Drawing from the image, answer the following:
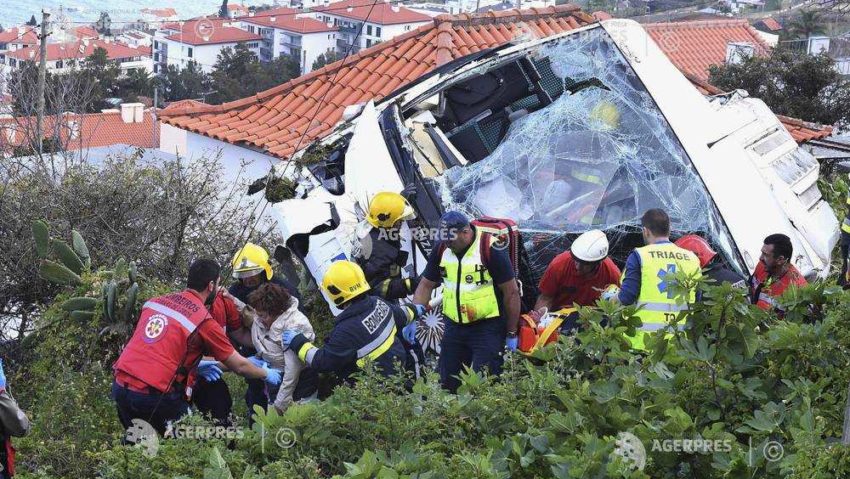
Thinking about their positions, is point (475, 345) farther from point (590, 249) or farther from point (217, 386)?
point (217, 386)

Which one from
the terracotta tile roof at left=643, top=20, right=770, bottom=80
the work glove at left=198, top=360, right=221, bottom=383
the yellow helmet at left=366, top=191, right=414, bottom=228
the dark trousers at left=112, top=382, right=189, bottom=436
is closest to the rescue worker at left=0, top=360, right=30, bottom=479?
the dark trousers at left=112, top=382, right=189, bottom=436

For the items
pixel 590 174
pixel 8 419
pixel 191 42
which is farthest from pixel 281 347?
pixel 191 42

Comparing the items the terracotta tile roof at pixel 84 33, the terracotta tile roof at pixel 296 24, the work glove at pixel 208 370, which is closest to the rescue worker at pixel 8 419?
the work glove at pixel 208 370

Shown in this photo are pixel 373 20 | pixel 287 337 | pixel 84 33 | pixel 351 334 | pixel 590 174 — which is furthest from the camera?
pixel 373 20

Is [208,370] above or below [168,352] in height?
below

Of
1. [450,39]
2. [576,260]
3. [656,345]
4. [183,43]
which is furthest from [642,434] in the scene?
[183,43]

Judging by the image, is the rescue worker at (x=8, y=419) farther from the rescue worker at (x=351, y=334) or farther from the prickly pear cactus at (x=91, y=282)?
the prickly pear cactus at (x=91, y=282)

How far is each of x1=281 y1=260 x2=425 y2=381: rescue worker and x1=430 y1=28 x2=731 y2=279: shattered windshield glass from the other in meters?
1.94

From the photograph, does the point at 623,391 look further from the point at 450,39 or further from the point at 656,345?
the point at 450,39

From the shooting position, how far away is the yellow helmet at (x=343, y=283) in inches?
221

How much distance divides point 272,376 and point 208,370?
0.36 metres

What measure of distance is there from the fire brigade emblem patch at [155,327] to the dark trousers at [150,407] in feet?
0.98

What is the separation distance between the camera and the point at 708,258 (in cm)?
664

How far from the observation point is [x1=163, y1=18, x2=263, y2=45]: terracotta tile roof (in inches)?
2753
